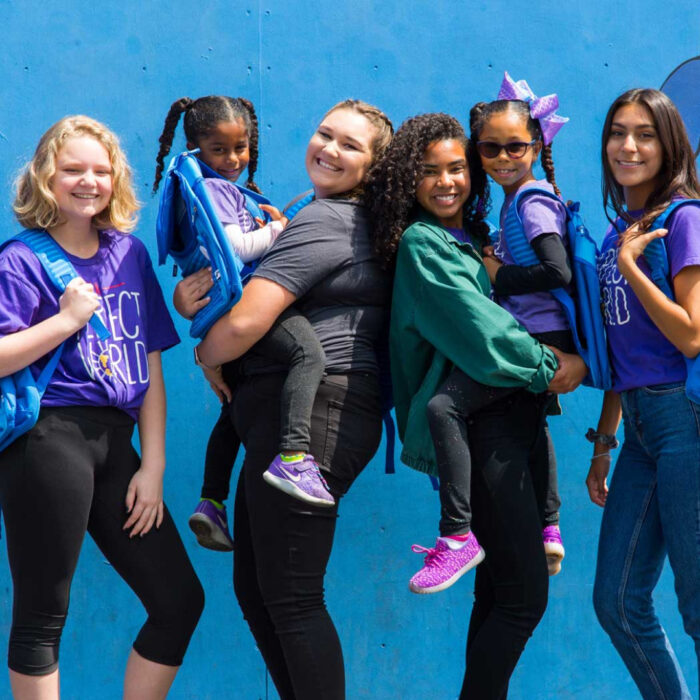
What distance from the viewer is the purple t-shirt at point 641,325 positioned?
9.18ft

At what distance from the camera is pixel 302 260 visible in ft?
9.10

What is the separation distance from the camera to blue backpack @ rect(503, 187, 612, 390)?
2.93 m

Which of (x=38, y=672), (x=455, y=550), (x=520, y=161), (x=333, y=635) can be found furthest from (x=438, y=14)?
(x=38, y=672)

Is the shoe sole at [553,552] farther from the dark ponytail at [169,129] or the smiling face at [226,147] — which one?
the dark ponytail at [169,129]

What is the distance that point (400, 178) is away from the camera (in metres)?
2.90

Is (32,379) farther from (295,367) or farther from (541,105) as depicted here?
(541,105)

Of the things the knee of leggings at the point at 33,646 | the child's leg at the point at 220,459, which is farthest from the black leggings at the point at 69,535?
the child's leg at the point at 220,459

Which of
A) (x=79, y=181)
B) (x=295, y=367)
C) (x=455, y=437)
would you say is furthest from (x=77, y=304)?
(x=455, y=437)

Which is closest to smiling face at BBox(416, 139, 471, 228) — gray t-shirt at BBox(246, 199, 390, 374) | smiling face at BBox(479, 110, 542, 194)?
smiling face at BBox(479, 110, 542, 194)

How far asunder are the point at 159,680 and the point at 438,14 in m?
2.59

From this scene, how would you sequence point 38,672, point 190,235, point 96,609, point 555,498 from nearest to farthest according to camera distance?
point 38,672 < point 190,235 < point 555,498 < point 96,609

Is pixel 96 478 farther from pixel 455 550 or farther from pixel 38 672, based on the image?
pixel 455 550

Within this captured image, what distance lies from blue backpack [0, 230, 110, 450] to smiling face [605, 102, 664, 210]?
61.6 inches

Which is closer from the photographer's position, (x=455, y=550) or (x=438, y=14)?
(x=455, y=550)
